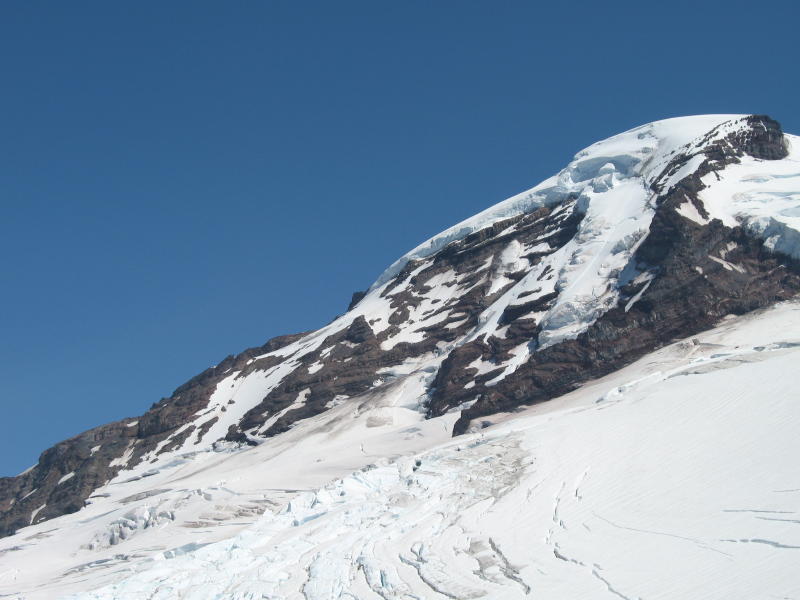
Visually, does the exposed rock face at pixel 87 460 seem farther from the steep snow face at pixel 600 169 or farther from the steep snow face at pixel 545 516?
the steep snow face at pixel 600 169

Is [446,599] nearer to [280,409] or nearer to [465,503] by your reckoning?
[465,503]

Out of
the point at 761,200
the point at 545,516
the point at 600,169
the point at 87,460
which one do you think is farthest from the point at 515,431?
the point at 600,169

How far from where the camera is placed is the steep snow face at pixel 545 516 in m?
22.8

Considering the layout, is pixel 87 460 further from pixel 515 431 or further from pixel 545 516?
pixel 545 516

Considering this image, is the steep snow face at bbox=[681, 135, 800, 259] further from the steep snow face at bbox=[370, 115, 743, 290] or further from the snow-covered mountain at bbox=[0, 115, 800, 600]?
the steep snow face at bbox=[370, 115, 743, 290]

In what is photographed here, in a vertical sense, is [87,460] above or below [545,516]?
above

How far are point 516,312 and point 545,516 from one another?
5023 centimetres

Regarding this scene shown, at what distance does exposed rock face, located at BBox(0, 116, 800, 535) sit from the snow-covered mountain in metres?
0.31

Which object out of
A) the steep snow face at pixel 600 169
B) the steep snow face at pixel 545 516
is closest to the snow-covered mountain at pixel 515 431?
the steep snow face at pixel 545 516

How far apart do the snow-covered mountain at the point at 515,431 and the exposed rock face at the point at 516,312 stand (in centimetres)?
31

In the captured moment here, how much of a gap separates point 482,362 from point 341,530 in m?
43.3

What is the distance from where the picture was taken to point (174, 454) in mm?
84125

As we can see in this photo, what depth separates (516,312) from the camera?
79062mm

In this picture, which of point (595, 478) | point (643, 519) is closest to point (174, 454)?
point (595, 478)
